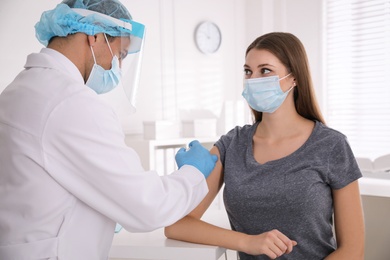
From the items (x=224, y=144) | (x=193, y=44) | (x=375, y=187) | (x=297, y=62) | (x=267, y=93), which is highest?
(x=193, y=44)

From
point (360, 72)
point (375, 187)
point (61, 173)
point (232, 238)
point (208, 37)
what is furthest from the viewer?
point (208, 37)

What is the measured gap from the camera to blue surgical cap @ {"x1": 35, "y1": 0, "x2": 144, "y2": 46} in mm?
1291

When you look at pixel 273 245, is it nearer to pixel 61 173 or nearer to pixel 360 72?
pixel 61 173

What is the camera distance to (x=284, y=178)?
1489 mm

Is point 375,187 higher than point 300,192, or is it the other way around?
point 300,192

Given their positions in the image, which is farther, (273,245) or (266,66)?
(266,66)

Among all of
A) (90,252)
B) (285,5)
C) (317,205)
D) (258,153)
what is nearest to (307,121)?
(258,153)

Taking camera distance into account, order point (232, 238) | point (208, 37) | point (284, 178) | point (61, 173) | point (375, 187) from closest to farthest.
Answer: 1. point (61, 173)
2. point (232, 238)
3. point (284, 178)
4. point (375, 187)
5. point (208, 37)

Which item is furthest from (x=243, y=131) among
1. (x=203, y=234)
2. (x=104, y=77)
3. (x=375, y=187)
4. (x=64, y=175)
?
(x=64, y=175)

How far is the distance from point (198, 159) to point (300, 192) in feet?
1.09

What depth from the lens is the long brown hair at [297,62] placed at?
1614mm

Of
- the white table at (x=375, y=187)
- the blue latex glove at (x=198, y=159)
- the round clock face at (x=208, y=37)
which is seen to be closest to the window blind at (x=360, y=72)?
the round clock face at (x=208, y=37)

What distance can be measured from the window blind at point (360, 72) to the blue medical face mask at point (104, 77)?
11.5ft

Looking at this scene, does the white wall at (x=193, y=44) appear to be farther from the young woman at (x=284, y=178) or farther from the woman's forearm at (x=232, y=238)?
the woman's forearm at (x=232, y=238)
